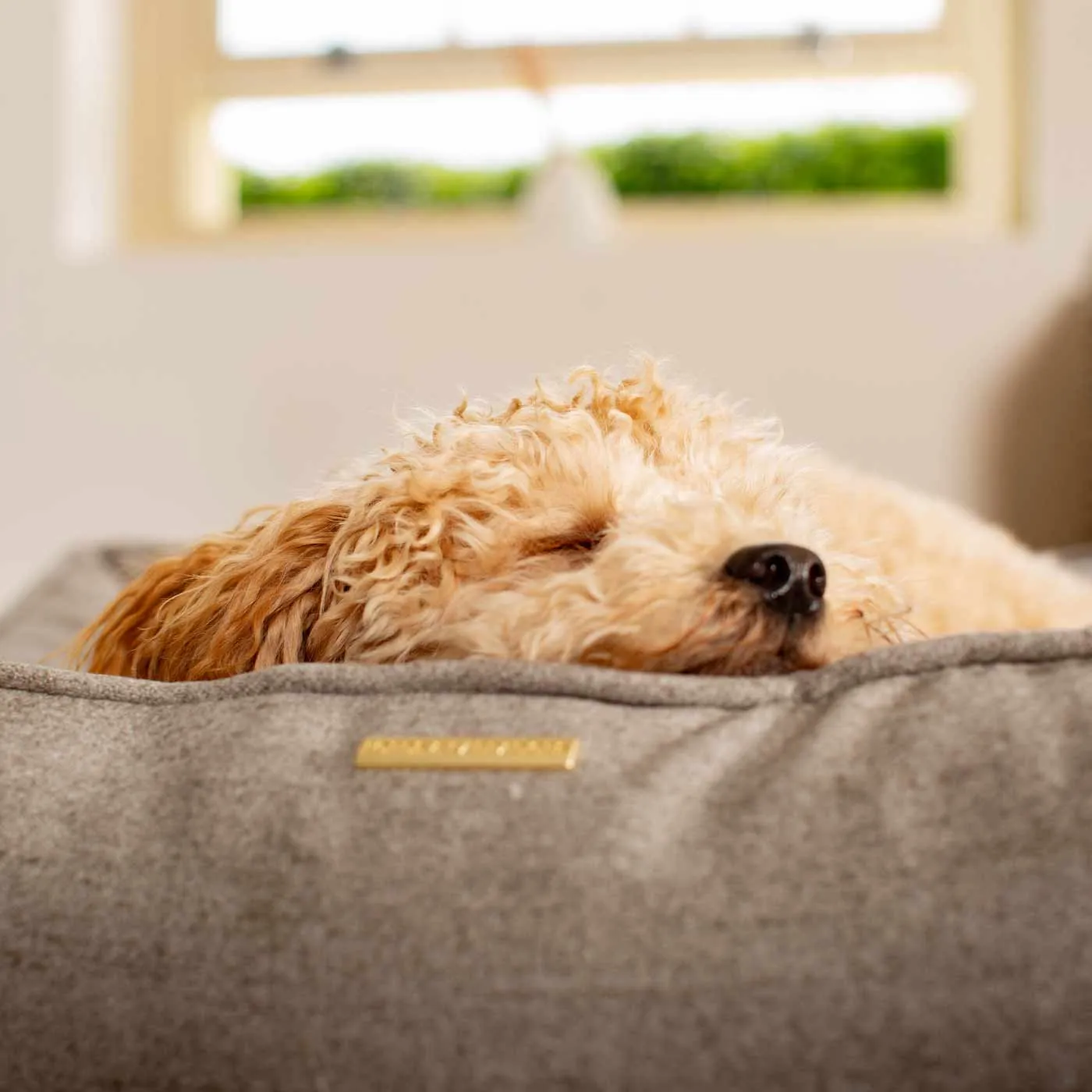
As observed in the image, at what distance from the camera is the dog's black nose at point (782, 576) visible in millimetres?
1241

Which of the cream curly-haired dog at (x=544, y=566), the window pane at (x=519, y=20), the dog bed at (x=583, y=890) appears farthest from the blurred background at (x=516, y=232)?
the dog bed at (x=583, y=890)

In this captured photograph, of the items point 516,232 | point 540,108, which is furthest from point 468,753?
point 540,108

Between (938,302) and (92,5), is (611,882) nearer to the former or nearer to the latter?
(938,302)

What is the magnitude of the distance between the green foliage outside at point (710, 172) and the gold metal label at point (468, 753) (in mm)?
3834

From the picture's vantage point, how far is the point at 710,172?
14.9 feet

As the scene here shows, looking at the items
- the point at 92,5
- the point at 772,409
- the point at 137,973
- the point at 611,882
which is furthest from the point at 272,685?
the point at 92,5

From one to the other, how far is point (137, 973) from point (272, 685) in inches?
10.0

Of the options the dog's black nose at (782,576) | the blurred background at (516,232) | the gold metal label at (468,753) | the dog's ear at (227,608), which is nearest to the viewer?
the gold metal label at (468,753)

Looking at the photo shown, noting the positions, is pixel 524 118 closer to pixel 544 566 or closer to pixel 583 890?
pixel 544 566

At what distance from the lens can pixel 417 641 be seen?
1.36 metres

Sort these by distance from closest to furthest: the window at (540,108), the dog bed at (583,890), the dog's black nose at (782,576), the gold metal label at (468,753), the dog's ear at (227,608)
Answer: the dog bed at (583,890) → the gold metal label at (468,753) → the dog's black nose at (782,576) → the dog's ear at (227,608) → the window at (540,108)

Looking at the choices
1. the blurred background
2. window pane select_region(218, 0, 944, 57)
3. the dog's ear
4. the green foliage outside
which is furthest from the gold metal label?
window pane select_region(218, 0, 944, 57)

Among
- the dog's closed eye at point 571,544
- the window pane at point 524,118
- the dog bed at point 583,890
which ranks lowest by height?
the dog bed at point 583,890

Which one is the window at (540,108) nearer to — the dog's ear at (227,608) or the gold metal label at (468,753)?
the dog's ear at (227,608)
